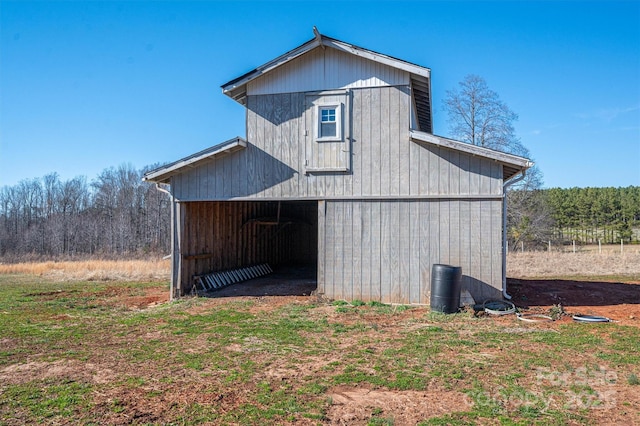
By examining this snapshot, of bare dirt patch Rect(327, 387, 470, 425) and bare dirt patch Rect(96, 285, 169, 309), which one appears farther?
bare dirt patch Rect(96, 285, 169, 309)

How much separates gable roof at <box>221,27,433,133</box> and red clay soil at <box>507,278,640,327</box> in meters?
5.93

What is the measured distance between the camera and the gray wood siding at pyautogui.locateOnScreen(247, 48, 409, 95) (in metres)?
10.7

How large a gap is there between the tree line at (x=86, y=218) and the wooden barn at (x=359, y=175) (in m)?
25.6

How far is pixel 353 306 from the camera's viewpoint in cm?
1011

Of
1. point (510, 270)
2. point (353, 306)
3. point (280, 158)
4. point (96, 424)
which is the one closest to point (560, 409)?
point (96, 424)

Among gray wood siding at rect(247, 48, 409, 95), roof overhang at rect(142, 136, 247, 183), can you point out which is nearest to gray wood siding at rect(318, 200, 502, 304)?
roof overhang at rect(142, 136, 247, 183)

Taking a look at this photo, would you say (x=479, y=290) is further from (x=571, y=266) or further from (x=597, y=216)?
(x=597, y=216)

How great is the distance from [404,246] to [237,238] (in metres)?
7.04

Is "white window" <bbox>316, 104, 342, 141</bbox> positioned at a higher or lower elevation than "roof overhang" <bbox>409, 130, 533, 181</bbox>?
higher

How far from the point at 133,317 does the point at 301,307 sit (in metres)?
3.73

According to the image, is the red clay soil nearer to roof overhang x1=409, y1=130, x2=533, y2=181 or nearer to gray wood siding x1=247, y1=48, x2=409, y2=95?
roof overhang x1=409, y1=130, x2=533, y2=181

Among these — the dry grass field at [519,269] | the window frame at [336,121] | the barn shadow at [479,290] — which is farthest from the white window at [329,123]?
the dry grass field at [519,269]

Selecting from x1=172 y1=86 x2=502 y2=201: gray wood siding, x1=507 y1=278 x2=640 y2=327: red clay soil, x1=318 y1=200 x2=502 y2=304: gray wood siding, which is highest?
x1=172 y1=86 x2=502 y2=201: gray wood siding

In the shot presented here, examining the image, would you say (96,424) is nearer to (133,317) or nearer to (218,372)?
(218,372)
